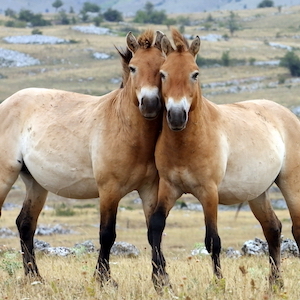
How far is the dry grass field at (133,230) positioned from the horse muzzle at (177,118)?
1646mm

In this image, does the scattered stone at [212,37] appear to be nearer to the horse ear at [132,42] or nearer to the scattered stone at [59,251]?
the scattered stone at [59,251]

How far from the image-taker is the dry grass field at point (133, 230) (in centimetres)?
817

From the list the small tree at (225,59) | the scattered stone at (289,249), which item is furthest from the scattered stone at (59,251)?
the small tree at (225,59)

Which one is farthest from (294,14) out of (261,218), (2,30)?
(261,218)

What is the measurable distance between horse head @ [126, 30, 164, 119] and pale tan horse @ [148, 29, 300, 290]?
173 mm

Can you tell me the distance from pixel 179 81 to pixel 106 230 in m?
2.21

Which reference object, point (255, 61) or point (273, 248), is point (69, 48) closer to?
point (255, 61)

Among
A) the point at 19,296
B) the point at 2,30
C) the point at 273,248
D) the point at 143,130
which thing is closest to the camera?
the point at 19,296

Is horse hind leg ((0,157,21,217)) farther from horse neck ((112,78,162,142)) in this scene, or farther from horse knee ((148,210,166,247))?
horse knee ((148,210,166,247))

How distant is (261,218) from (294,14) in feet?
493

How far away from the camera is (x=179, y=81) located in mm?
8070

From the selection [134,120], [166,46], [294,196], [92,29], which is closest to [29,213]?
[134,120]

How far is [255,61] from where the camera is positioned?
10150 cm

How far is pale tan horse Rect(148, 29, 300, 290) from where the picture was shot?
8.20 m
